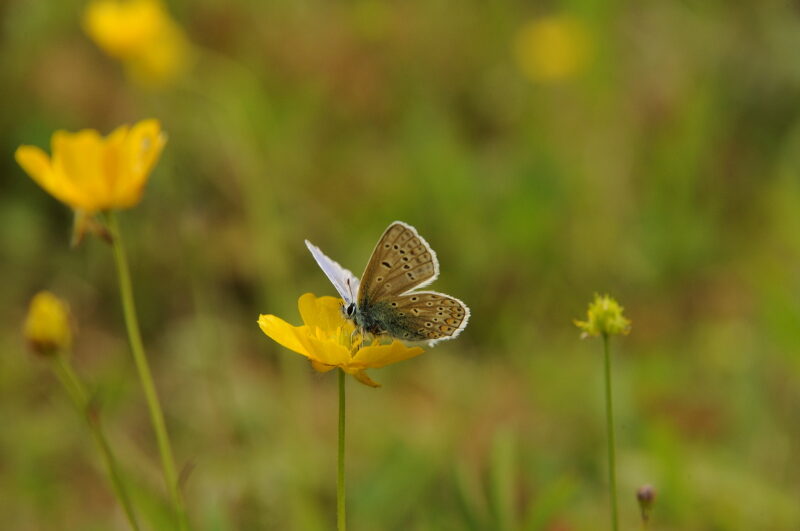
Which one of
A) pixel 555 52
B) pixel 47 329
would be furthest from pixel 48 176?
pixel 555 52

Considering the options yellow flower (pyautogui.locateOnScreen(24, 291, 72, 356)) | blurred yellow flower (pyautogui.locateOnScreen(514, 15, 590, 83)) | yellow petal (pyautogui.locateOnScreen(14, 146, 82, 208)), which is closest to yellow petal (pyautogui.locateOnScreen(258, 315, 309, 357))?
yellow flower (pyautogui.locateOnScreen(24, 291, 72, 356))

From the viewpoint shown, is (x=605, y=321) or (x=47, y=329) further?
(x=47, y=329)

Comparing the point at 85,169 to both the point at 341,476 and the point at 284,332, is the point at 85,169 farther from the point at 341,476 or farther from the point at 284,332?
the point at 341,476

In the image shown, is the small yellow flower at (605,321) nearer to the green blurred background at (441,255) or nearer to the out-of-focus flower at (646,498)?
the out-of-focus flower at (646,498)

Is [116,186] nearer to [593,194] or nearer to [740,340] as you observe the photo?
[740,340]

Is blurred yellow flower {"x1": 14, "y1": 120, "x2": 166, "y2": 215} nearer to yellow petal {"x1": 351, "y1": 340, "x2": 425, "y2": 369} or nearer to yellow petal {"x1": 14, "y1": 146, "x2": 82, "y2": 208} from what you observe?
yellow petal {"x1": 14, "y1": 146, "x2": 82, "y2": 208}

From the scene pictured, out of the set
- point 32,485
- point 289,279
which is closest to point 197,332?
point 289,279

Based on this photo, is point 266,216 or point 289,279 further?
point 289,279
